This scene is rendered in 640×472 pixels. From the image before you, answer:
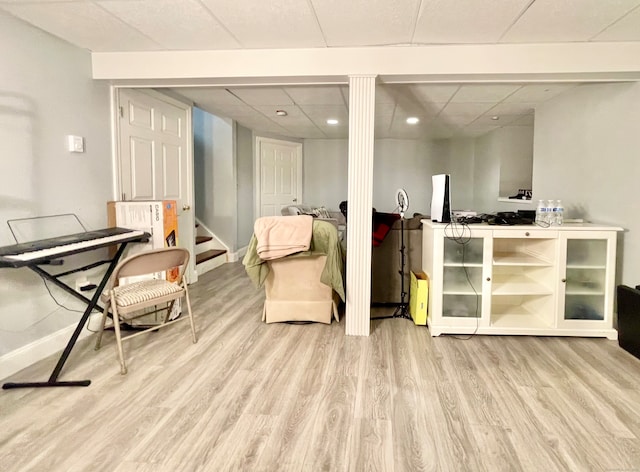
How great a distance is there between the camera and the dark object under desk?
8.03 feet

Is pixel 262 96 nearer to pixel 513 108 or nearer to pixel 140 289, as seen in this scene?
pixel 140 289

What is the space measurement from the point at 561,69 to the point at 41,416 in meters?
3.83

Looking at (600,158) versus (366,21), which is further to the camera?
(600,158)

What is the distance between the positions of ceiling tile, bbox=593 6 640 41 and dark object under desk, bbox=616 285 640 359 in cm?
172

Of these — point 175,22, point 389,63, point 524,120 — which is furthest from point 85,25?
point 524,120

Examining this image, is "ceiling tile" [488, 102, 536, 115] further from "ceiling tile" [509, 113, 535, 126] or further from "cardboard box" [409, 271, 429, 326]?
"cardboard box" [409, 271, 429, 326]

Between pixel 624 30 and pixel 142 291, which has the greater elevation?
pixel 624 30

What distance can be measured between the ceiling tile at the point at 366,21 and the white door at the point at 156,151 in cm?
189

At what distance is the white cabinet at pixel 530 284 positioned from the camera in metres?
2.71

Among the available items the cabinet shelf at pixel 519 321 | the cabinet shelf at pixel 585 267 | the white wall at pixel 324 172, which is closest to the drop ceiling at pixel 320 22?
the cabinet shelf at pixel 585 267

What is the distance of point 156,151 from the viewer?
363 cm

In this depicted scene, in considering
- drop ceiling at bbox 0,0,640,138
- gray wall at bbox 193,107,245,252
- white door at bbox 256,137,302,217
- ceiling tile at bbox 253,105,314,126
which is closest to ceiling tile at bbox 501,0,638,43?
drop ceiling at bbox 0,0,640,138

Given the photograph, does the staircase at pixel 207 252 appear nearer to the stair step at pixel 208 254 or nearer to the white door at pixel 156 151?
the stair step at pixel 208 254

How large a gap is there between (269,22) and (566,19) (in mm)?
1852
